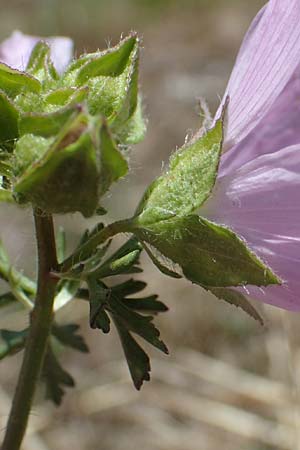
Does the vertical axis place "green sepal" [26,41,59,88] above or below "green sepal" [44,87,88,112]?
above

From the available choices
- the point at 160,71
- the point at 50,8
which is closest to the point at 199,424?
the point at 160,71

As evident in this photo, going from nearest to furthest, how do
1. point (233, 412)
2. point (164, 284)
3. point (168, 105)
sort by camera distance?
point (233, 412), point (164, 284), point (168, 105)

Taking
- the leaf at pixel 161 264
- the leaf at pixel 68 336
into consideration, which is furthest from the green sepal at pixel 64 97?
the leaf at pixel 68 336

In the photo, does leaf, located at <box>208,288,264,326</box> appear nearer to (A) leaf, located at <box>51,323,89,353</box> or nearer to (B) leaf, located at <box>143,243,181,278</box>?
(B) leaf, located at <box>143,243,181,278</box>

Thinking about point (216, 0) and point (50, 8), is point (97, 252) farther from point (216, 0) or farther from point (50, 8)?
point (216, 0)

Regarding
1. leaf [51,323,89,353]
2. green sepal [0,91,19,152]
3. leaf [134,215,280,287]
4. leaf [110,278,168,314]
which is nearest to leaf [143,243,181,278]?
leaf [134,215,280,287]

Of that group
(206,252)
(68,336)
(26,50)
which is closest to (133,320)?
(206,252)
